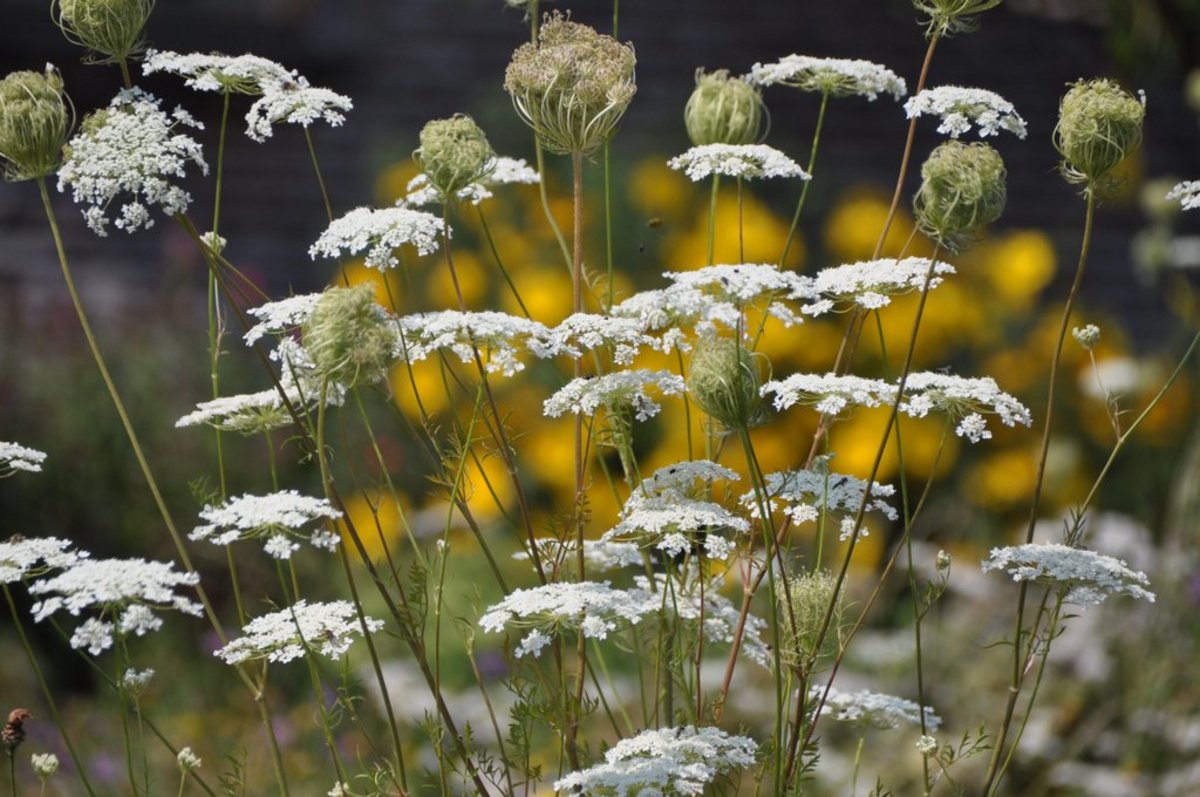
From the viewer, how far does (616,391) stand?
135 centimetres

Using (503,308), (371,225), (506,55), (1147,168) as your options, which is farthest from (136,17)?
(1147,168)

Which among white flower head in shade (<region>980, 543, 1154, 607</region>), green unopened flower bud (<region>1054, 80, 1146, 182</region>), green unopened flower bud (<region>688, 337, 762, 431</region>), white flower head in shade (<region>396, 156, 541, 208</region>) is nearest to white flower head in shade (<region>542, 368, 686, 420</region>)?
green unopened flower bud (<region>688, 337, 762, 431</region>)

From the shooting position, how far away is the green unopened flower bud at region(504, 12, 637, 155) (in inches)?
53.5

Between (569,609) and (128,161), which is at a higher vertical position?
(128,161)

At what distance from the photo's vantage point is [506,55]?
5934mm

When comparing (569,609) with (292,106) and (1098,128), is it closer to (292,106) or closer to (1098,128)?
(292,106)

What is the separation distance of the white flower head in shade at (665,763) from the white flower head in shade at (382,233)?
495 millimetres

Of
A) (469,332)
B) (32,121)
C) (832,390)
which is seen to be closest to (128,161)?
(32,121)

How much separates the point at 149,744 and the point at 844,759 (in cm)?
165

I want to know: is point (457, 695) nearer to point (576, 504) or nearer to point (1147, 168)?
point (576, 504)

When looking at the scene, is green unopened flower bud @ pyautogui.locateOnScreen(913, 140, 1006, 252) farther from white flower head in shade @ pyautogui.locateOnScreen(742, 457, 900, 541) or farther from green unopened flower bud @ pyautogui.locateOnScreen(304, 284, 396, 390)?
green unopened flower bud @ pyautogui.locateOnScreen(304, 284, 396, 390)

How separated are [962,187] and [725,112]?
413 millimetres

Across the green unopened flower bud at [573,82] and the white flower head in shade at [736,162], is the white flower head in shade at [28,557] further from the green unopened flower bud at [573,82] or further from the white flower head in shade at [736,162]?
the white flower head in shade at [736,162]

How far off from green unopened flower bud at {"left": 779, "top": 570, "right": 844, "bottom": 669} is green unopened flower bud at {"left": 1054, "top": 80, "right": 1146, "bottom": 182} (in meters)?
0.48
